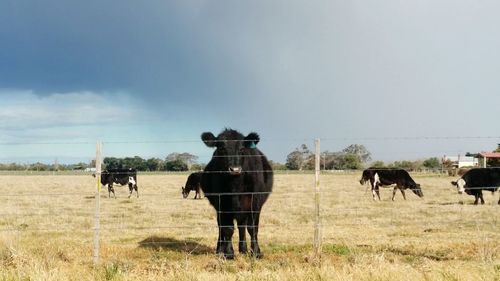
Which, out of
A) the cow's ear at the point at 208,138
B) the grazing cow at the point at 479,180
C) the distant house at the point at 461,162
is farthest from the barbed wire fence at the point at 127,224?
the distant house at the point at 461,162

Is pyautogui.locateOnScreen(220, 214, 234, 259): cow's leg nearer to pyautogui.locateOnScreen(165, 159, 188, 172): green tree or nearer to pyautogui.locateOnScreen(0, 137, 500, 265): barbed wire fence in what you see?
pyautogui.locateOnScreen(0, 137, 500, 265): barbed wire fence

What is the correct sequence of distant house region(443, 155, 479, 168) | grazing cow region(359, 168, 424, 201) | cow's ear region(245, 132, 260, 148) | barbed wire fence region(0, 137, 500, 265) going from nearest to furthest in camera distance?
barbed wire fence region(0, 137, 500, 265), cow's ear region(245, 132, 260, 148), grazing cow region(359, 168, 424, 201), distant house region(443, 155, 479, 168)

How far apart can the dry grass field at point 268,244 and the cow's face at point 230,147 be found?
167cm

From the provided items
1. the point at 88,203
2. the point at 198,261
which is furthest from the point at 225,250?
the point at 88,203

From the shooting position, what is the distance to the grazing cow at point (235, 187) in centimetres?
911

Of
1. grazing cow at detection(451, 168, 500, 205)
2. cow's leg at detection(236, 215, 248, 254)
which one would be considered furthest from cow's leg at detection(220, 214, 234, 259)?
grazing cow at detection(451, 168, 500, 205)

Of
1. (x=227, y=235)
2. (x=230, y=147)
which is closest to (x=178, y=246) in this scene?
(x=227, y=235)

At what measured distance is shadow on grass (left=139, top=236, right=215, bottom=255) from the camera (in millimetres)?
10047

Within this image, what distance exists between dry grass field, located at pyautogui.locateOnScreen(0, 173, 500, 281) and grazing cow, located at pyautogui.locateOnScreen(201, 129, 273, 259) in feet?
1.55

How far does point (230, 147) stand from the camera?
912 centimetres

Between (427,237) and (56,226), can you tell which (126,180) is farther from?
(427,237)

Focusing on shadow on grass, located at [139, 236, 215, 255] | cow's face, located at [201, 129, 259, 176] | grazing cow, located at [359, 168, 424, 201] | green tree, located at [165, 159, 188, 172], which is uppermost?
cow's face, located at [201, 129, 259, 176]

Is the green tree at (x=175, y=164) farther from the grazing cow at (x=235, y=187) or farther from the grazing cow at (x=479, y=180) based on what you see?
the grazing cow at (x=479, y=180)

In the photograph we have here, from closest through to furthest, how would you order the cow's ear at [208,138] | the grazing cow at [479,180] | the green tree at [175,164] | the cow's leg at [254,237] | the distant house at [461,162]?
1. the cow's leg at [254,237]
2. the cow's ear at [208,138]
3. the green tree at [175,164]
4. the grazing cow at [479,180]
5. the distant house at [461,162]
